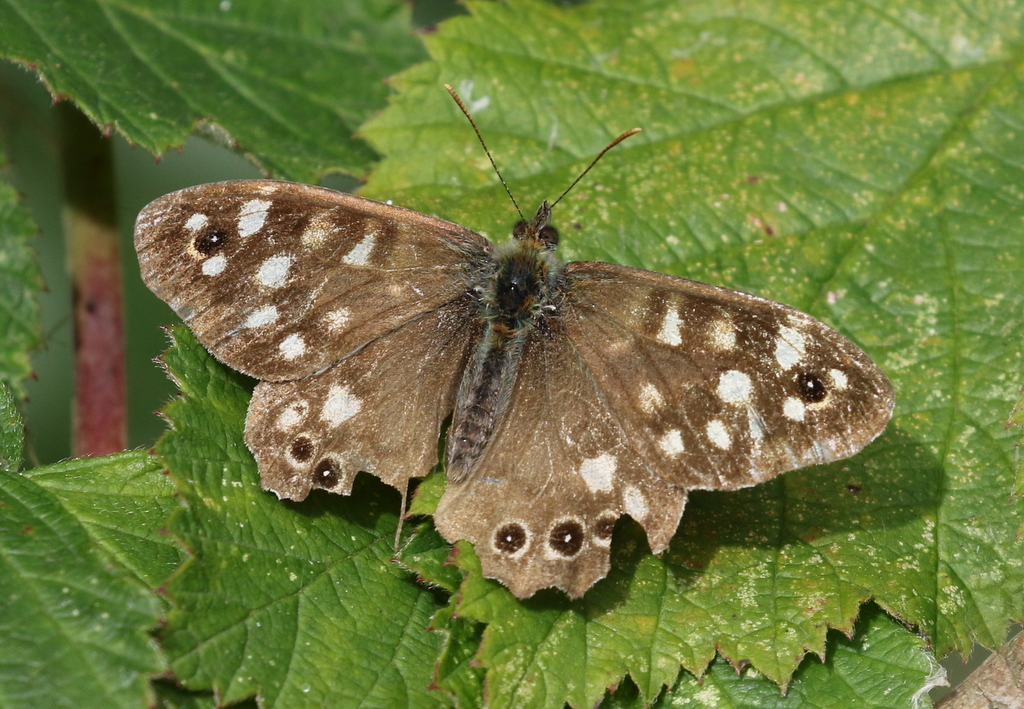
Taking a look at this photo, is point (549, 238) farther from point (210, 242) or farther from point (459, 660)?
point (459, 660)

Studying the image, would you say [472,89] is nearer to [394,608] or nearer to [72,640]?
[394,608]

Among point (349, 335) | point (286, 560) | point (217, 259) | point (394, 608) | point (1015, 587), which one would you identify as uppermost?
point (217, 259)

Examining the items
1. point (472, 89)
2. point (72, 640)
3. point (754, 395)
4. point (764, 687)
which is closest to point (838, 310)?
point (754, 395)

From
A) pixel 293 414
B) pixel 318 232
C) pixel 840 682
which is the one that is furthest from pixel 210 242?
pixel 840 682

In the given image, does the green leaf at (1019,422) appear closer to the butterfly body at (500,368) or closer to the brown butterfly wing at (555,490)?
the butterfly body at (500,368)

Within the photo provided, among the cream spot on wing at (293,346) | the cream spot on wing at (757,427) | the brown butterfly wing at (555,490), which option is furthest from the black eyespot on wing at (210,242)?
the cream spot on wing at (757,427)
